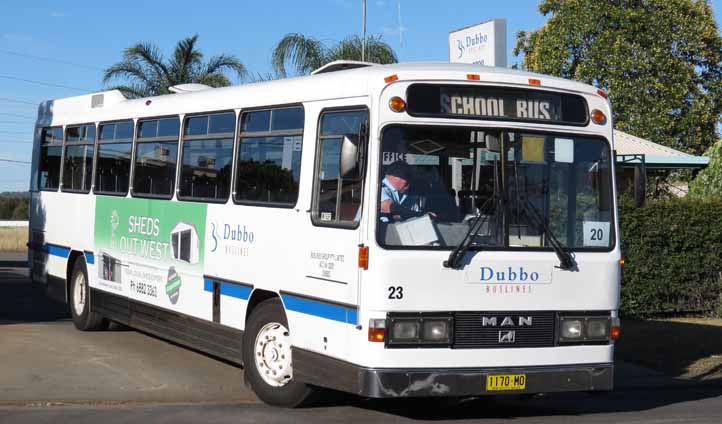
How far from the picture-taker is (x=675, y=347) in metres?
15.4

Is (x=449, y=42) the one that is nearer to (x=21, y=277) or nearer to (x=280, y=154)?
(x=21, y=277)

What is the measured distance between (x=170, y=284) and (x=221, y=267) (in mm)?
1505

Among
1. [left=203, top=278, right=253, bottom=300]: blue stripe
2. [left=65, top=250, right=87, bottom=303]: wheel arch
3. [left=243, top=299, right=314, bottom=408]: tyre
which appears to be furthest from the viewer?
[left=65, top=250, right=87, bottom=303]: wheel arch

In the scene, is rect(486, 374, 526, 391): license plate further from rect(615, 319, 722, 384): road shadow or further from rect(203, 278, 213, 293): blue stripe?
rect(615, 319, 722, 384): road shadow

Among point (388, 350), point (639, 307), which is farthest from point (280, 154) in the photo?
point (639, 307)

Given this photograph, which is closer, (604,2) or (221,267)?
(221,267)

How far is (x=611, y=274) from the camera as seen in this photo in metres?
9.58

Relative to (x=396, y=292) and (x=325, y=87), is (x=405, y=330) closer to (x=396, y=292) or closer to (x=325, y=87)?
(x=396, y=292)

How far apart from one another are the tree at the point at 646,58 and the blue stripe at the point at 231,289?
2930 centimetres

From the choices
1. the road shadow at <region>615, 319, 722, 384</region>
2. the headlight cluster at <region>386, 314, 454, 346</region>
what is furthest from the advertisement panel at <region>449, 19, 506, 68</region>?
the headlight cluster at <region>386, 314, 454, 346</region>

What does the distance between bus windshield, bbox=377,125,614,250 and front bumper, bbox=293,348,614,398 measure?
1000 millimetres

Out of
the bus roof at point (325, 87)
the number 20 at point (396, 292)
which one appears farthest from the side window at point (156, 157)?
the number 20 at point (396, 292)

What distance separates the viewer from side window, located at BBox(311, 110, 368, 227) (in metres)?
9.04

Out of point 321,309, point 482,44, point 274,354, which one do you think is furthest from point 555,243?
point 482,44
